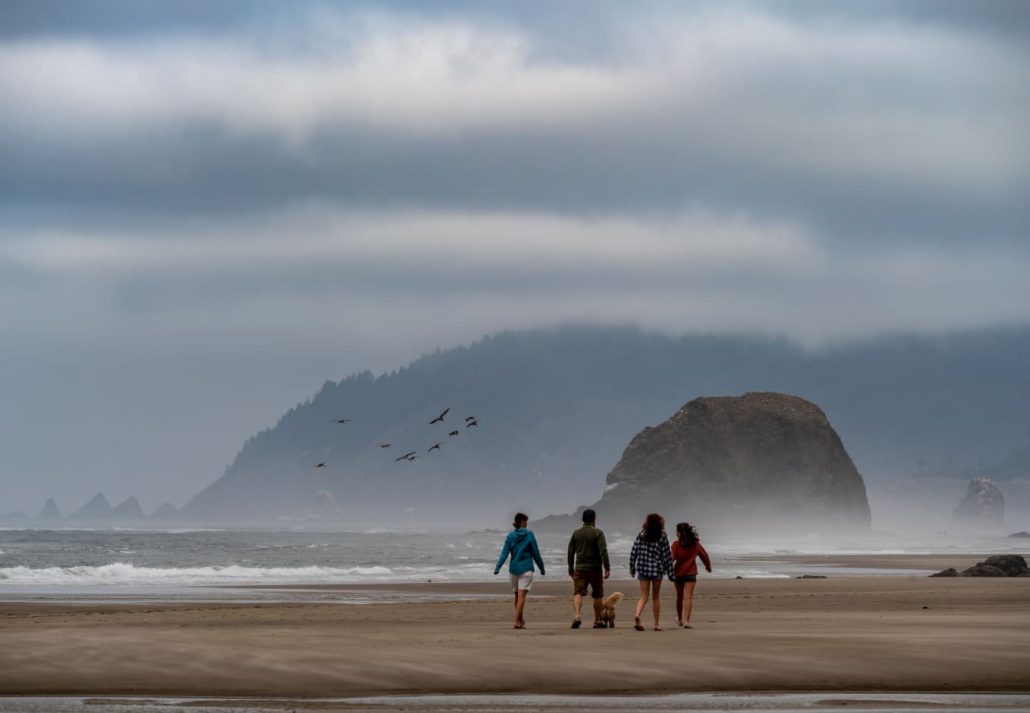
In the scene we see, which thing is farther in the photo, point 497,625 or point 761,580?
point 761,580

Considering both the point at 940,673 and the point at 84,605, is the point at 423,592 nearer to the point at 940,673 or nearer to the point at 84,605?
the point at 84,605

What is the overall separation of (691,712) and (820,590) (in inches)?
1034

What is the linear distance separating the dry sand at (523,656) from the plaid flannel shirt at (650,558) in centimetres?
101

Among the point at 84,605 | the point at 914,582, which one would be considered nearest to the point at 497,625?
the point at 84,605

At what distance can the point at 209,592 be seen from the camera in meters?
43.0

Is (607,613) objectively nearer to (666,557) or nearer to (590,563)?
(590,563)

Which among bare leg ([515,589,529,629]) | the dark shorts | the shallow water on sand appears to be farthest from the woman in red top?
the shallow water on sand

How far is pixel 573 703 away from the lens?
15180 millimetres

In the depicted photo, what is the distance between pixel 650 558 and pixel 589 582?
42.8 inches

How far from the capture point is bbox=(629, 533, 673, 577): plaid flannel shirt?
23016mm

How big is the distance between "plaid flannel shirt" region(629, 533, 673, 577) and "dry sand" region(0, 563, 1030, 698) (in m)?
1.01

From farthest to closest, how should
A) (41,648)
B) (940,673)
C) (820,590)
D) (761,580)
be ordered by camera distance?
(761,580) → (820,590) → (41,648) → (940,673)

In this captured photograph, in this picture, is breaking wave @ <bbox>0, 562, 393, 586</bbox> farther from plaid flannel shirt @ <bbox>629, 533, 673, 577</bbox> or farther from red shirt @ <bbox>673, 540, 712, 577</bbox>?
plaid flannel shirt @ <bbox>629, 533, 673, 577</bbox>

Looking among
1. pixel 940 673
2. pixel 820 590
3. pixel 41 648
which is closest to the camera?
pixel 940 673
